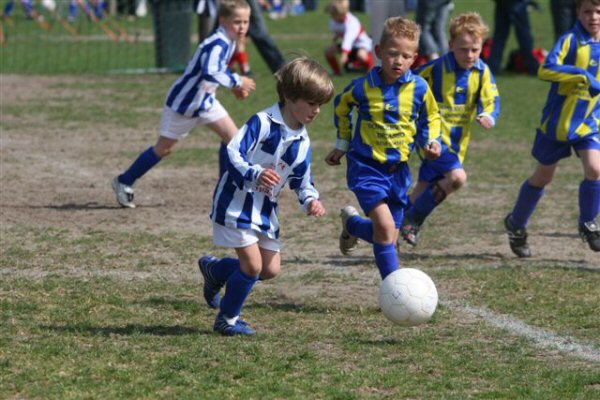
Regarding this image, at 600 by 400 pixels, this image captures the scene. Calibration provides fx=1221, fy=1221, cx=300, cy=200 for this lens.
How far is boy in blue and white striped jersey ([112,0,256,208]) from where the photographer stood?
9.06 metres

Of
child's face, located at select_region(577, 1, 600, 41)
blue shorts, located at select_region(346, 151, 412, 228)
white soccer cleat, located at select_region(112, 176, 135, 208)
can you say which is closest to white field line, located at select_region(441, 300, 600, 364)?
blue shorts, located at select_region(346, 151, 412, 228)

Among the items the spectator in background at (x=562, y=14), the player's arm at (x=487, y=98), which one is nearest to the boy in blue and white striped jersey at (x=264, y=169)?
the player's arm at (x=487, y=98)

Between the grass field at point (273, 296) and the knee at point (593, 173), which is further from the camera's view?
the knee at point (593, 173)

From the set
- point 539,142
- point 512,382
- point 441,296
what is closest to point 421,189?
point 539,142


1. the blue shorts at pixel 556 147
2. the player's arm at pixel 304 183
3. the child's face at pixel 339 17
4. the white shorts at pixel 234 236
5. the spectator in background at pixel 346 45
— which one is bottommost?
the spectator in background at pixel 346 45

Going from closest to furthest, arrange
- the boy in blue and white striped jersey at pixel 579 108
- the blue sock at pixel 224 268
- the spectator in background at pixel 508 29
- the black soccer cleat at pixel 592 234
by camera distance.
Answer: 1. the blue sock at pixel 224 268
2. the boy in blue and white striped jersey at pixel 579 108
3. the black soccer cleat at pixel 592 234
4. the spectator in background at pixel 508 29

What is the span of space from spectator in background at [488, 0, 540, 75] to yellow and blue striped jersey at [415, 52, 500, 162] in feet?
33.3

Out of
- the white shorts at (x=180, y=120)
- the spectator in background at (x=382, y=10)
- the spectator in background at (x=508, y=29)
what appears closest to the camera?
the white shorts at (x=180, y=120)

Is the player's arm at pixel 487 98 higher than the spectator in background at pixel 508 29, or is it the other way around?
the player's arm at pixel 487 98

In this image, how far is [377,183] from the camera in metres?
6.56

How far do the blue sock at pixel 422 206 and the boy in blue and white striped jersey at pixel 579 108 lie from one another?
1.98ft

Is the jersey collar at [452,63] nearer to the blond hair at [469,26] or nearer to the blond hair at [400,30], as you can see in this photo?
the blond hair at [469,26]

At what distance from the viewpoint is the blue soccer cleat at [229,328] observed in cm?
586

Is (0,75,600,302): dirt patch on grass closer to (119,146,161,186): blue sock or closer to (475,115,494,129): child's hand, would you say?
(119,146,161,186): blue sock
